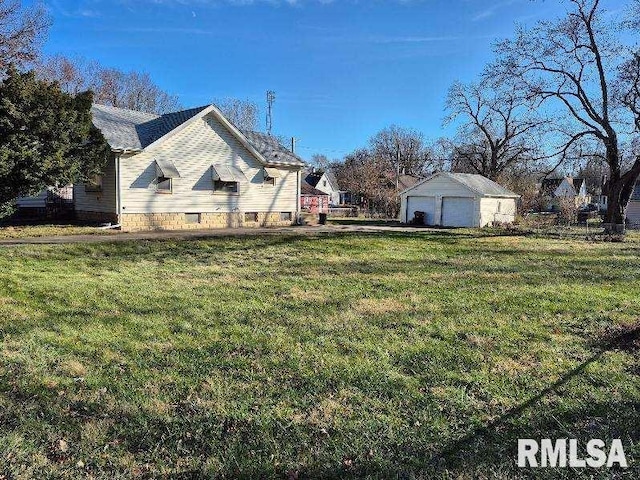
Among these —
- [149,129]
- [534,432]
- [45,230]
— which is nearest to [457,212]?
[149,129]

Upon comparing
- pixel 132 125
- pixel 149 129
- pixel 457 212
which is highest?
pixel 132 125

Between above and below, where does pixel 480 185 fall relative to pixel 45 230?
above

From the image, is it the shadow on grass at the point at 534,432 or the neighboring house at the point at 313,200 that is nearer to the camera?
the shadow on grass at the point at 534,432

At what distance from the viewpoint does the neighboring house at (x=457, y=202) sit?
2797 centimetres

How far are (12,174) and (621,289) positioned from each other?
15.7 metres

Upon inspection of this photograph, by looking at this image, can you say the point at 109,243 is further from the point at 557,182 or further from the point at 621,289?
the point at 557,182

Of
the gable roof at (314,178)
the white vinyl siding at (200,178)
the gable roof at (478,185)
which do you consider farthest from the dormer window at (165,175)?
the gable roof at (314,178)

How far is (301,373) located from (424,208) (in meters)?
26.9

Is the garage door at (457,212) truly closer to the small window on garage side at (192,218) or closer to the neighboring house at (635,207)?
the small window on garage side at (192,218)

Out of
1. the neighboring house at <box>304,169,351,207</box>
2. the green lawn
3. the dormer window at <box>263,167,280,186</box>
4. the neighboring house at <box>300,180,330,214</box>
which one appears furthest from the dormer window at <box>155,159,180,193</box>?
the neighboring house at <box>304,169,351,207</box>

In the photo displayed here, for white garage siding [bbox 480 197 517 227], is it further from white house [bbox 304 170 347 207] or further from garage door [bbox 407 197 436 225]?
white house [bbox 304 170 347 207]

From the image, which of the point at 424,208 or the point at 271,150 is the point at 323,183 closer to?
the point at 424,208

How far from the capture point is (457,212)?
28656 millimetres

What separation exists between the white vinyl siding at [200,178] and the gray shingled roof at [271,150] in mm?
465
